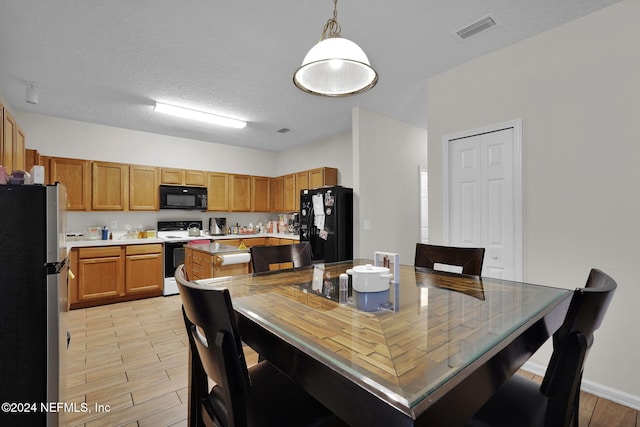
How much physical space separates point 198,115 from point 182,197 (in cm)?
157

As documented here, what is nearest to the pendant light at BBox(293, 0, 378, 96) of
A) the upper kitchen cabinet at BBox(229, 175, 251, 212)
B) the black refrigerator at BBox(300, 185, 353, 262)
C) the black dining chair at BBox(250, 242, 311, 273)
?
the black dining chair at BBox(250, 242, 311, 273)

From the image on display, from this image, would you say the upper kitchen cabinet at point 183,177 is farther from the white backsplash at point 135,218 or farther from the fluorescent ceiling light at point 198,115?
the fluorescent ceiling light at point 198,115

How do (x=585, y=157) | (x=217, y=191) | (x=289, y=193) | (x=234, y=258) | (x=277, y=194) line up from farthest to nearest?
(x=277, y=194) < (x=289, y=193) < (x=217, y=191) < (x=234, y=258) < (x=585, y=157)

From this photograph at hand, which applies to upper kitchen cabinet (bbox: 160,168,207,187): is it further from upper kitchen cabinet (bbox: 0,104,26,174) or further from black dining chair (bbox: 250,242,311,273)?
black dining chair (bbox: 250,242,311,273)

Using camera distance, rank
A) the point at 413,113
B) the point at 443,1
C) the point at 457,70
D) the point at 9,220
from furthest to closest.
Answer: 1. the point at 413,113
2. the point at 457,70
3. the point at 443,1
4. the point at 9,220

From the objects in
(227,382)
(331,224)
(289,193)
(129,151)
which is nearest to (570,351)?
(227,382)

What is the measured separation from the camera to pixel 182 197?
484 centimetres

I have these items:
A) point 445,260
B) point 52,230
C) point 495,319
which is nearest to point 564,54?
point 445,260

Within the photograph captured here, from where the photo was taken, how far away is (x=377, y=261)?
163 centimetres

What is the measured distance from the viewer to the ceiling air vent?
6.97 ft

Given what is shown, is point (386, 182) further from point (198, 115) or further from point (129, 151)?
point (129, 151)

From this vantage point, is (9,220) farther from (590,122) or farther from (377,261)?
(590,122)

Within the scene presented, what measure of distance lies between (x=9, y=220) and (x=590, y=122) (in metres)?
3.43

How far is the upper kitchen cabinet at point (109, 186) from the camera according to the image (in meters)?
4.17
